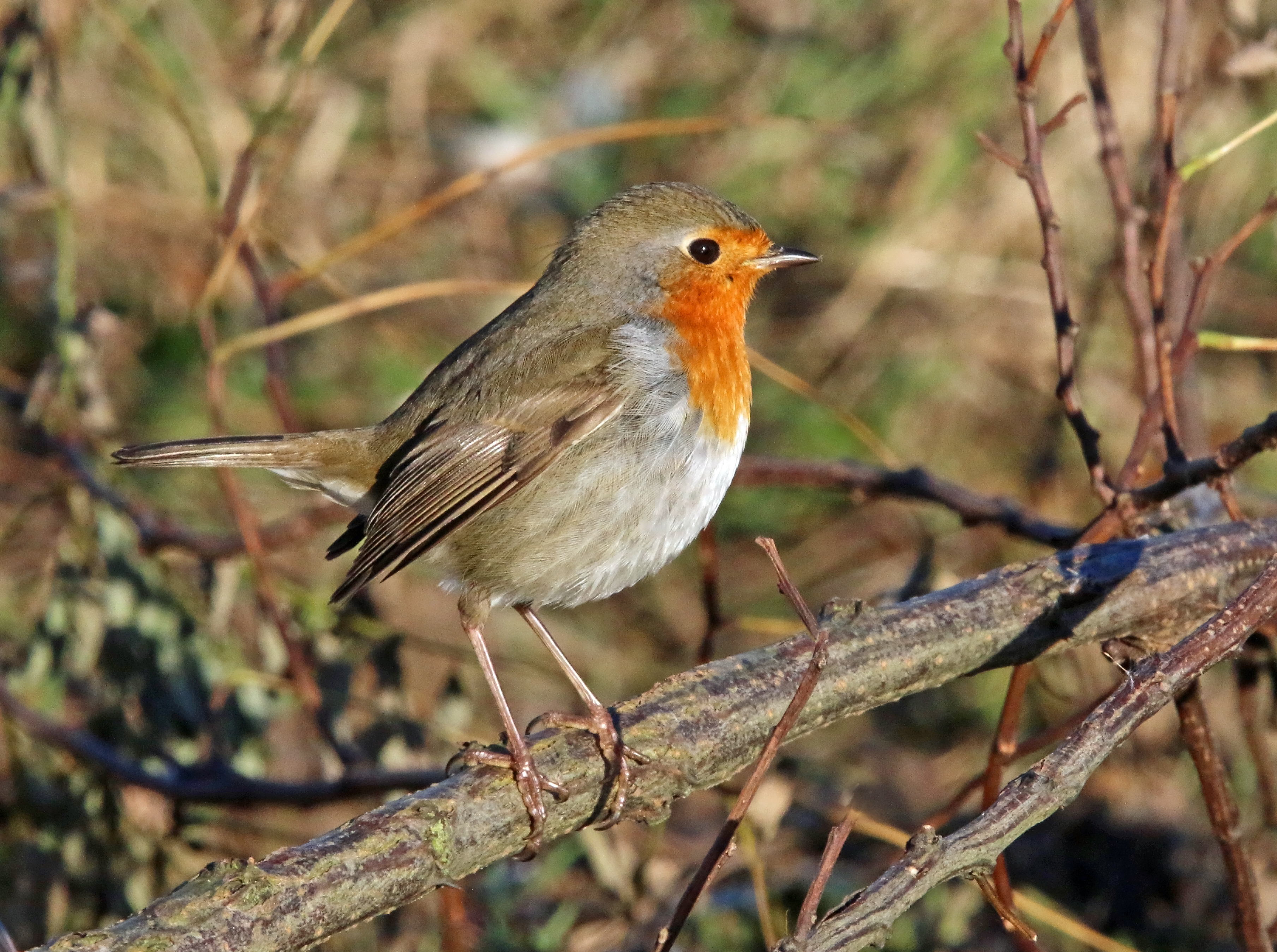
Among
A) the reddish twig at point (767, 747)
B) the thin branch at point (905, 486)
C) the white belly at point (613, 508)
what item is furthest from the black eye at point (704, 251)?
A: the reddish twig at point (767, 747)

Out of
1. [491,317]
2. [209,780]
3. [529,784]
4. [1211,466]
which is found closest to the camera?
[529,784]

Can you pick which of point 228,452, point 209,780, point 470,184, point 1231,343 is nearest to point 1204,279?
point 1231,343

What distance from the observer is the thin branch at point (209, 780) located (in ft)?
12.2

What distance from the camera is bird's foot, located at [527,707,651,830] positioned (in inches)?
102

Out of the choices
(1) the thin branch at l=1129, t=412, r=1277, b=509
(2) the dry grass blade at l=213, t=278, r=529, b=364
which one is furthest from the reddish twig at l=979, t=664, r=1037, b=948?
(2) the dry grass blade at l=213, t=278, r=529, b=364

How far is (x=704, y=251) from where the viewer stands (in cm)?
371

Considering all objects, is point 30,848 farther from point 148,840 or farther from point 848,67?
point 848,67

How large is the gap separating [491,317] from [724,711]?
4.06 metres

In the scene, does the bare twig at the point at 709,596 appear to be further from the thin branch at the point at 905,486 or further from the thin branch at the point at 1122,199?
the thin branch at the point at 1122,199

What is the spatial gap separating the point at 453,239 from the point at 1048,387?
9.16ft

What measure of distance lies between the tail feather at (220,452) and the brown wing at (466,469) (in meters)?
0.33

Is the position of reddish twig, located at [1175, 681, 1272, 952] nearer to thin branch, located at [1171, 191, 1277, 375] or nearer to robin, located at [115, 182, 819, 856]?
thin branch, located at [1171, 191, 1277, 375]

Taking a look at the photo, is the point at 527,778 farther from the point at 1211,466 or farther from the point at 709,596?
the point at 1211,466

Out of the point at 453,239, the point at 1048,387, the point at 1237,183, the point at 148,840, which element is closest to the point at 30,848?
the point at 148,840
